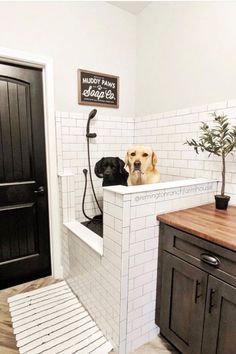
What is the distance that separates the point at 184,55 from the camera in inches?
75.0

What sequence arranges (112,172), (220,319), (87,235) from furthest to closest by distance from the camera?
(112,172) < (87,235) < (220,319)

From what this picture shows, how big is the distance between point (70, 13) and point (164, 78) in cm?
106

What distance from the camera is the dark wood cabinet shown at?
100cm

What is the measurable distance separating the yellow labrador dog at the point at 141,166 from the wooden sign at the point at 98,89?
883 millimetres

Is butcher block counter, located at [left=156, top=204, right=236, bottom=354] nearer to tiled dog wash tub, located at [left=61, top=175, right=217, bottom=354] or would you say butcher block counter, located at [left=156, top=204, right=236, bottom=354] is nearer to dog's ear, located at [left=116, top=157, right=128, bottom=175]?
tiled dog wash tub, located at [left=61, top=175, right=217, bottom=354]

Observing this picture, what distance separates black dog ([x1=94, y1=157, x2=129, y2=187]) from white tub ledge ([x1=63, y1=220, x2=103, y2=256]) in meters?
0.44

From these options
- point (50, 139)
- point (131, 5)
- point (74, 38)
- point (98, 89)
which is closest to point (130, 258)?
point (50, 139)

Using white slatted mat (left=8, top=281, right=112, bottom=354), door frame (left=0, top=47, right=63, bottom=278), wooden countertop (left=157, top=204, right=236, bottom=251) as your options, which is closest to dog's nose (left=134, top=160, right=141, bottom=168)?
wooden countertop (left=157, top=204, right=236, bottom=251)

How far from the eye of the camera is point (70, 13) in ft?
6.54

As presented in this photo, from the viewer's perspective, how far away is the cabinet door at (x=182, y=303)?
1140 millimetres

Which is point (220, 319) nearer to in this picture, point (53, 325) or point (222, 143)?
point (222, 143)

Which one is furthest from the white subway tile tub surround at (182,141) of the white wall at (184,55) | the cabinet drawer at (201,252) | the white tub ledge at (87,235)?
the white tub ledge at (87,235)

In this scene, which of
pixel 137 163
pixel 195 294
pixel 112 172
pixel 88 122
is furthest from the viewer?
pixel 88 122

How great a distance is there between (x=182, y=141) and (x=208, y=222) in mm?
957
